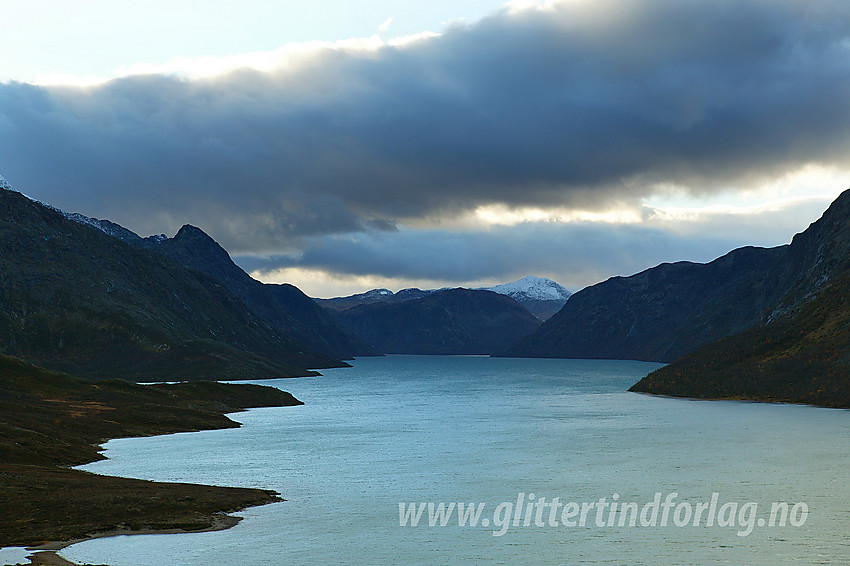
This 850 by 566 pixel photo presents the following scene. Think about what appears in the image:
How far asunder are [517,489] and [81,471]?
135ft

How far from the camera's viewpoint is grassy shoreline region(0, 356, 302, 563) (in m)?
51.8

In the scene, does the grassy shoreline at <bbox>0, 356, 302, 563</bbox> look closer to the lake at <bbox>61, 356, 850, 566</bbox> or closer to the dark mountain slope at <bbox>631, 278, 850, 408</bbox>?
the lake at <bbox>61, 356, 850, 566</bbox>

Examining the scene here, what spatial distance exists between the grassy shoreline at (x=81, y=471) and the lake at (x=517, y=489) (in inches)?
121

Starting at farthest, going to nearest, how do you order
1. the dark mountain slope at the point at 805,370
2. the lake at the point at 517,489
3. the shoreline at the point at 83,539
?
the dark mountain slope at the point at 805,370 < the lake at the point at 517,489 < the shoreline at the point at 83,539

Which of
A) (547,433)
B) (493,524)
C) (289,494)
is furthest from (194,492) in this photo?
(547,433)

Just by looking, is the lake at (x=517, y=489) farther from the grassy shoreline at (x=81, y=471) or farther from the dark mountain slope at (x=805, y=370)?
the dark mountain slope at (x=805, y=370)

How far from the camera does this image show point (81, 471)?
75.6 meters

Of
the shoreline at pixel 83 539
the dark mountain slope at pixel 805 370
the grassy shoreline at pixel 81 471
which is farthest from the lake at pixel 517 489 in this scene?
the dark mountain slope at pixel 805 370

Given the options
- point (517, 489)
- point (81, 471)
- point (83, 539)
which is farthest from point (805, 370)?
point (83, 539)

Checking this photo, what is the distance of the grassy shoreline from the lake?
121 inches

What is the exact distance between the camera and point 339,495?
67.3m

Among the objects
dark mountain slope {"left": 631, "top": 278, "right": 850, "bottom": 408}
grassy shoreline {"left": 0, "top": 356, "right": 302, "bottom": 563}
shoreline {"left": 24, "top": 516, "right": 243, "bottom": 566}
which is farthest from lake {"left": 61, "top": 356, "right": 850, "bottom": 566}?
dark mountain slope {"left": 631, "top": 278, "right": 850, "bottom": 408}

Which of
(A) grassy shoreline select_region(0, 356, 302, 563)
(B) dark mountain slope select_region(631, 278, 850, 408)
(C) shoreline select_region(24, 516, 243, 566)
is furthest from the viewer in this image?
(B) dark mountain slope select_region(631, 278, 850, 408)

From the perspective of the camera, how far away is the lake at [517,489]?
46.4 meters
